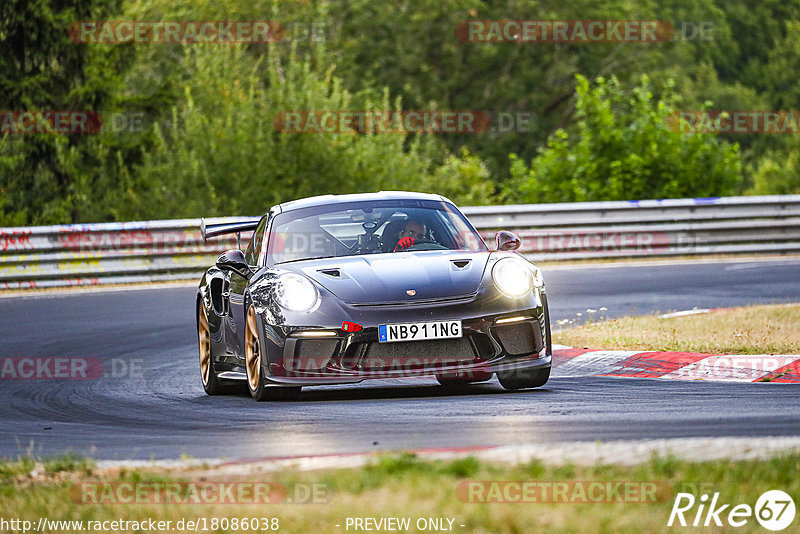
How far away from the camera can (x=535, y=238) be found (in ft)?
68.5

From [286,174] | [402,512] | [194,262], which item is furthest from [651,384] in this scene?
[286,174]

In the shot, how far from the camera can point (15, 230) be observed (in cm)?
1959

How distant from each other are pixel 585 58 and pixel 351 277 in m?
46.8

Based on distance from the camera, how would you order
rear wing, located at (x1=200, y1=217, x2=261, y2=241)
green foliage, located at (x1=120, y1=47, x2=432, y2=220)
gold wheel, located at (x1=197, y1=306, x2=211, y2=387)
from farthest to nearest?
green foliage, located at (x1=120, y1=47, x2=432, y2=220) → rear wing, located at (x1=200, y1=217, x2=261, y2=241) → gold wheel, located at (x1=197, y1=306, x2=211, y2=387)

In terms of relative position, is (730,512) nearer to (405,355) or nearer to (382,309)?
(405,355)

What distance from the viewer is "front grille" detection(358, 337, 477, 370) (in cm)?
834

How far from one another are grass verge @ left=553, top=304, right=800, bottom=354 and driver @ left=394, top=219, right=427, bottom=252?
83.6 inches

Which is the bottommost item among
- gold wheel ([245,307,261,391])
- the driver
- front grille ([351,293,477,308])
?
gold wheel ([245,307,261,391])

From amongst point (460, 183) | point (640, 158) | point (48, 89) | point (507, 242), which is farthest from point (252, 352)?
point (460, 183)

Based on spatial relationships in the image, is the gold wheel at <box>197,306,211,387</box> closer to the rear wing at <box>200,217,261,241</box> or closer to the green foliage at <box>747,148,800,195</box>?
the rear wing at <box>200,217,261,241</box>

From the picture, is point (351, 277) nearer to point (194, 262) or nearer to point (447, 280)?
point (447, 280)

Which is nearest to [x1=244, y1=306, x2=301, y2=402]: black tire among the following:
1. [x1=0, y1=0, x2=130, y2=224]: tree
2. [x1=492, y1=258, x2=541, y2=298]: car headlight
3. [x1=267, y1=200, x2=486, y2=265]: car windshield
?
[x1=267, y1=200, x2=486, y2=265]: car windshield

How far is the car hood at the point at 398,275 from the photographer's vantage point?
8.48m

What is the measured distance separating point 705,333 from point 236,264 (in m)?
4.17
